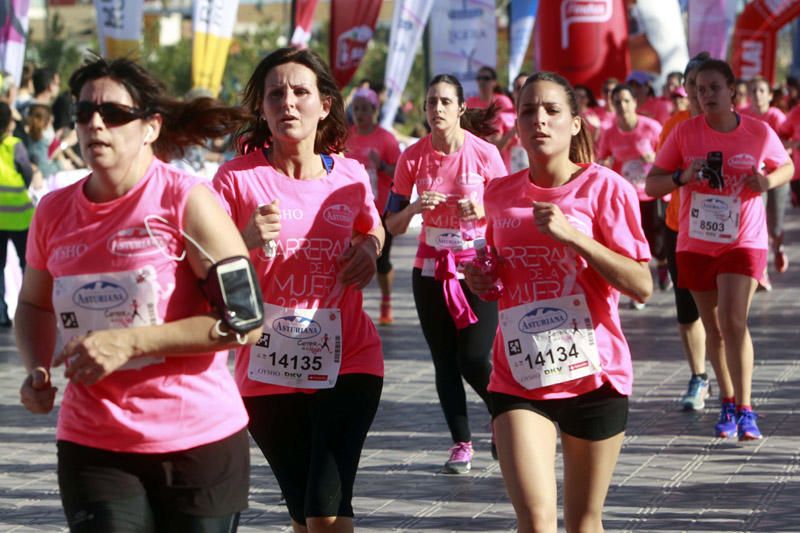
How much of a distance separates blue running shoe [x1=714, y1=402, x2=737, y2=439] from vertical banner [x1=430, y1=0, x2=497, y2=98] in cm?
1227

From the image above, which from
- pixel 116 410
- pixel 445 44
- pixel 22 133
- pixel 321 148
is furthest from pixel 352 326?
pixel 445 44

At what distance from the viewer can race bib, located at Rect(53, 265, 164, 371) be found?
358 centimetres

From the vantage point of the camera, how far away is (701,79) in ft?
25.9

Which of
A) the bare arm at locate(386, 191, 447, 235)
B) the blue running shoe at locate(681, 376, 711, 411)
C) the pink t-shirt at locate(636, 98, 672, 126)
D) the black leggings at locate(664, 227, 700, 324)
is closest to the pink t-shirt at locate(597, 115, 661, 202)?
the black leggings at locate(664, 227, 700, 324)

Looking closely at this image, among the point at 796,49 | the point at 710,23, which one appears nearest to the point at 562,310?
the point at 710,23

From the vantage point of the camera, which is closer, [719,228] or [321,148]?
[321,148]

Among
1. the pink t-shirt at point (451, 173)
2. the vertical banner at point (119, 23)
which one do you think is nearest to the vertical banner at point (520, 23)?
the vertical banner at point (119, 23)

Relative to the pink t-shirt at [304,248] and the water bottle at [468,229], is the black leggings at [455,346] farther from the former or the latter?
the pink t-shirt at [304,248]

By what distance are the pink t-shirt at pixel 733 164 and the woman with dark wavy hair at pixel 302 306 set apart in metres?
3.46

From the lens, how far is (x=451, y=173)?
311 inches

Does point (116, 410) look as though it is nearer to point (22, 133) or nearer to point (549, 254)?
point (549, 254)

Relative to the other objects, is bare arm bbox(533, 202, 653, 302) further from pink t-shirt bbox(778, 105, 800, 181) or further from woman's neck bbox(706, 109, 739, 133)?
pink t-shirt bbox(778, 105, 800, 181)

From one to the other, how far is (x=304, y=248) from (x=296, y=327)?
25 centimetres

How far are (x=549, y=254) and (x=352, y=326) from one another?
67 centimetres
